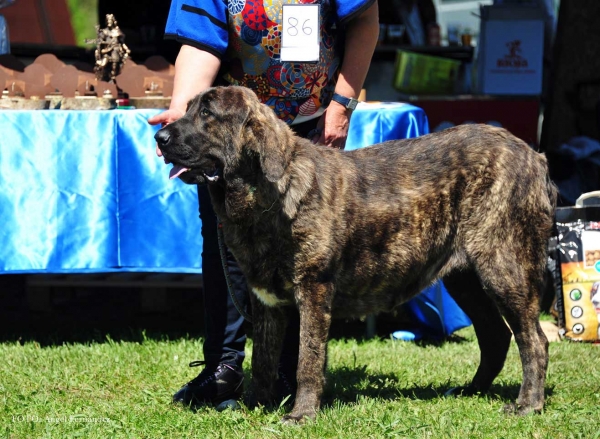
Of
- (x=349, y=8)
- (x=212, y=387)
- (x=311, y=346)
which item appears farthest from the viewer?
(x=212, y=387)

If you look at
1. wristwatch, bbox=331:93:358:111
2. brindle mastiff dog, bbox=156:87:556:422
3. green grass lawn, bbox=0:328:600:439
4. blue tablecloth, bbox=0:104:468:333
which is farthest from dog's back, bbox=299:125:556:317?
blue tablecloth, bbox=0:104:468:333

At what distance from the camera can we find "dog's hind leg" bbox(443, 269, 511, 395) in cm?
416

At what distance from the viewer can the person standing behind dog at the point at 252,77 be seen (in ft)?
11.7

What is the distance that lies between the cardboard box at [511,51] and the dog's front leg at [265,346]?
6.96m

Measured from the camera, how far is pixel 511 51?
33.0 feet

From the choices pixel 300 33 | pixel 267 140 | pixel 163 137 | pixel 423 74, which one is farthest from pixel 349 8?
Result: pixel 423 74

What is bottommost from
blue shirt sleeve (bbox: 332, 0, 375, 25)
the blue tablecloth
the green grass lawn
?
the green grass lawn

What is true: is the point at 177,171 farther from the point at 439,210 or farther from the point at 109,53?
the point at 109,53

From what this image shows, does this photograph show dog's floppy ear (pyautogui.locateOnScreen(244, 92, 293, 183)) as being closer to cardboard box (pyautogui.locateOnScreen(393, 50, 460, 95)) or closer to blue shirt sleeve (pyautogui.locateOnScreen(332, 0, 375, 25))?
blue shirt sleeve (pyautogui.locateOnScreen(332, 0, 375, 25))

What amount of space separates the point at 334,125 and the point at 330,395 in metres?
1.36

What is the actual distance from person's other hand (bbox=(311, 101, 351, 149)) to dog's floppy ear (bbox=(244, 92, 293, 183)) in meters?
0.43

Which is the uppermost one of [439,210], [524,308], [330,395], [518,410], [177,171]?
[177,171]

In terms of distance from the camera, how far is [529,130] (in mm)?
9602

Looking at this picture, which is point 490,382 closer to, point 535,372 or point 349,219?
point 535,372
